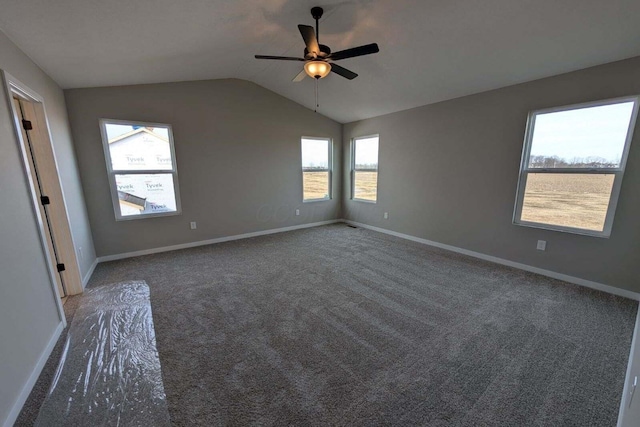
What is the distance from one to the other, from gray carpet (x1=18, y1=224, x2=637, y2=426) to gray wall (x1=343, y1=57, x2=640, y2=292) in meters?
0.37

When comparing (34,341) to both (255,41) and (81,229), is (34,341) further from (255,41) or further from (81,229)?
(255,41)

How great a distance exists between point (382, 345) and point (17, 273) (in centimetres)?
260

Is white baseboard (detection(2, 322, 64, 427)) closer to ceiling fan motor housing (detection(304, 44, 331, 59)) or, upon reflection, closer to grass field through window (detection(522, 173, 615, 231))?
ceiling fan motor housing (detection(304, 44, 331, 59))

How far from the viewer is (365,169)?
549 centimetres

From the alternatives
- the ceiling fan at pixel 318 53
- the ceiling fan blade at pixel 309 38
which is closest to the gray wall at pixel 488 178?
the ceiling fan at pixel 318 53

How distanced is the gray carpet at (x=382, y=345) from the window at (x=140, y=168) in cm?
100

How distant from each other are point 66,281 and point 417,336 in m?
3.69

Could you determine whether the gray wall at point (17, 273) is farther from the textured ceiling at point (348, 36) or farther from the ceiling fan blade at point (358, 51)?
the ceiling fan blade at point (358, 51)

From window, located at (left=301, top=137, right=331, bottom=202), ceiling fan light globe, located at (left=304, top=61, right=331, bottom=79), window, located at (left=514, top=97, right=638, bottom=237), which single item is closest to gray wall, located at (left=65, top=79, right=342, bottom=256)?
window, located at (left=301, top=137, right=331, bottom=202)

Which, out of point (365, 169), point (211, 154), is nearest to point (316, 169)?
point (365, 169)

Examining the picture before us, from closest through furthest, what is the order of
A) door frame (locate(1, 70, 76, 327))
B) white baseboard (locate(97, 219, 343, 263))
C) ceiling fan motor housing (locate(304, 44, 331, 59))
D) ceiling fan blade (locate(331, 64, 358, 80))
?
1. door frame (locate(1, 70, 76, 327))
2. ceiling fan motor housing (locate(304, 44, 331, 59))
3. ceiling fan blade (locate(331, 64, 358, 80))
4. white baseboard (locate(97, 219, 343, 263))

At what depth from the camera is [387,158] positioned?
16.3 ft

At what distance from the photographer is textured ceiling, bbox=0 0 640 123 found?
199 centimetres

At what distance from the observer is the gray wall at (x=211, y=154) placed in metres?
3.50
